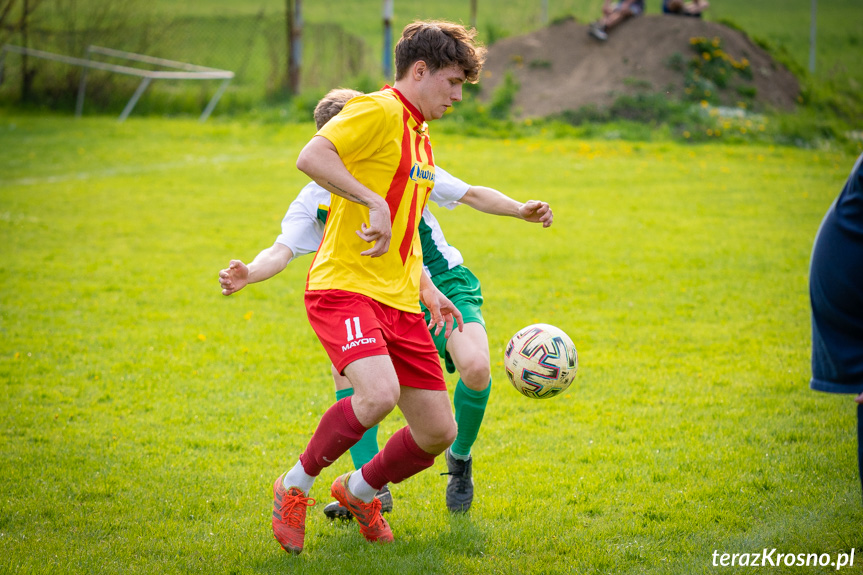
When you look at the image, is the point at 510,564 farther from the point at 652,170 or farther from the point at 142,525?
the point at 652,170

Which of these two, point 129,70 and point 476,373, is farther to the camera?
point 129,70

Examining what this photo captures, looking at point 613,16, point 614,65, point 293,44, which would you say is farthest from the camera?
point 293,44

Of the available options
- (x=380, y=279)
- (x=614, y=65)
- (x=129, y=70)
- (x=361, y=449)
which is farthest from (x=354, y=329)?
(x=129, y=70)

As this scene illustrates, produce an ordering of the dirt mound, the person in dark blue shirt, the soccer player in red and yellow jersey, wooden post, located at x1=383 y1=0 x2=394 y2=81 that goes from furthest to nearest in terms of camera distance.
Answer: wooden post, located at x1=383 y1=0 x2=394 y2=81 → the dirt mound → the soccer player in red and yellow jersey → the person in dark blue shirt

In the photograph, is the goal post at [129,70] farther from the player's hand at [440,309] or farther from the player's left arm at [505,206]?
the player's hand at [440,309]

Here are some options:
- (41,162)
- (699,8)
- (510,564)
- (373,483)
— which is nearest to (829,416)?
(510,564)

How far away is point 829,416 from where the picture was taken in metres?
4.81

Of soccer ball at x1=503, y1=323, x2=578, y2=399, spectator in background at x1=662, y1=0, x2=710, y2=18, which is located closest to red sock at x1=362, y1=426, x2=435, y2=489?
soccer ball at x1=503, y1=323, x2=578, y2=399

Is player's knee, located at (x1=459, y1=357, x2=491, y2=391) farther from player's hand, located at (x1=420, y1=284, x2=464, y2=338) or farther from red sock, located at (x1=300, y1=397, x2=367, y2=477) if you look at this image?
red sock, located at (x1=300, y1=397, x2=367, y2=477)

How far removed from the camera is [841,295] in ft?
7.09

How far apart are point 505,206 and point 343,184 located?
1.17 metres

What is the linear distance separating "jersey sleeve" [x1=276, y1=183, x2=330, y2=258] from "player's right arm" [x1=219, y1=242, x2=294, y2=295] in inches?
2.9

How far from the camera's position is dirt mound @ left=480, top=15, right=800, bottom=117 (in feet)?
59.1

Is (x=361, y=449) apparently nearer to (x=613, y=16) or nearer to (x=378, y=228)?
(x=378, y=228)
